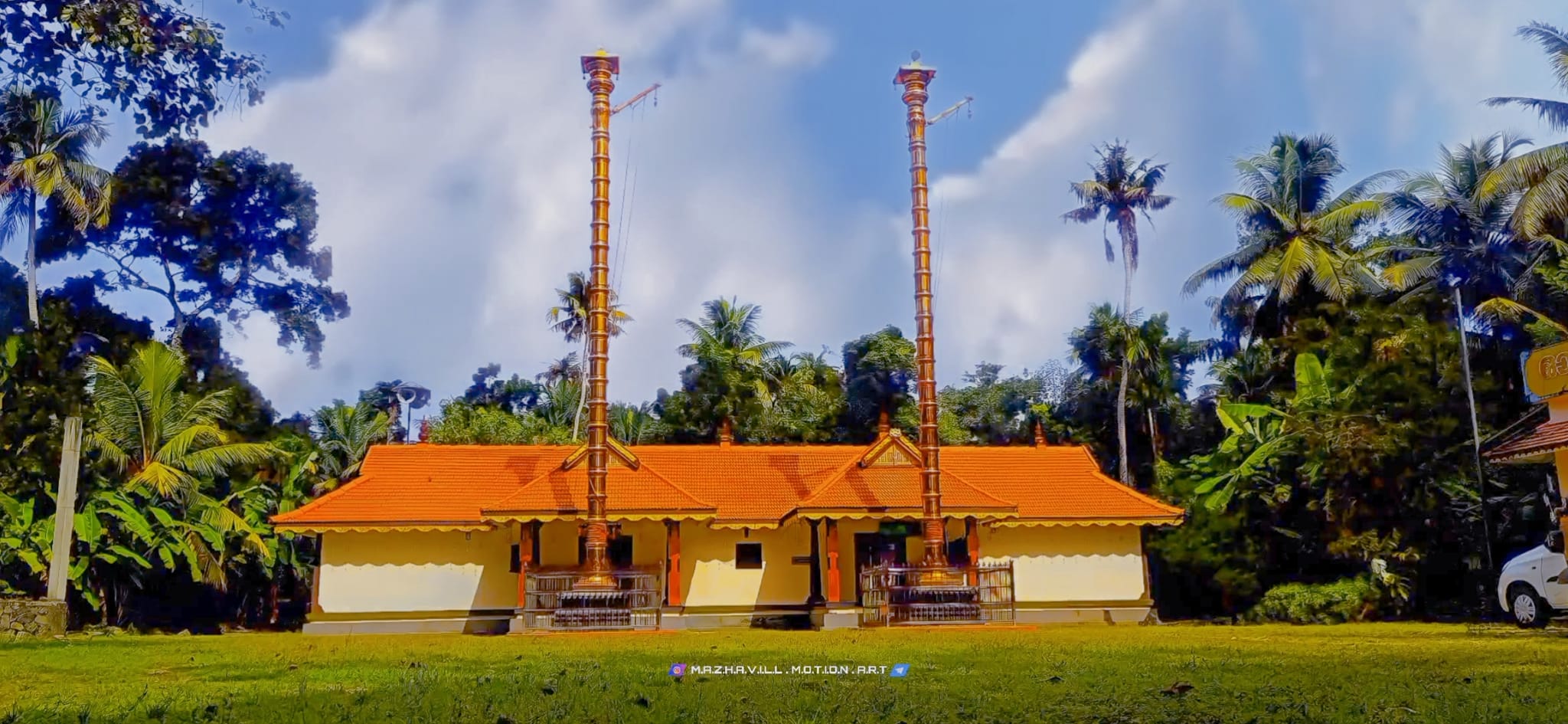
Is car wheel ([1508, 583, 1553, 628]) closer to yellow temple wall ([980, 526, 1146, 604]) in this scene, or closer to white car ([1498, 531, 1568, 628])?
white car ([1498, 531, 1568, 628])

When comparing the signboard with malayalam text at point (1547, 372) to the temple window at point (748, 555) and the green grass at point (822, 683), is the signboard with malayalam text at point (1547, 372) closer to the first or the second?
the green grass at point (822, 683)

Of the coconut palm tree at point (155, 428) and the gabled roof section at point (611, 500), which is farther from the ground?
the coconut palm tree at point (155, 428)

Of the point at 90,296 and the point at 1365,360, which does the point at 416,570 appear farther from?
the point at 1365,360

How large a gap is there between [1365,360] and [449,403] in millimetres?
27559

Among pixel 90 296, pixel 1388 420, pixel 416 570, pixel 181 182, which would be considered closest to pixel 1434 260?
pixel 1388 420

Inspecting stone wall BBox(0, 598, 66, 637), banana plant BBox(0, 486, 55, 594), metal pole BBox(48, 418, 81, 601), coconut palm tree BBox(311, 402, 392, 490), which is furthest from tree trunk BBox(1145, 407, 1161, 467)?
banana plant BBox(0, 486, 55, 594)

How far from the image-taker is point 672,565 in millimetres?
21719

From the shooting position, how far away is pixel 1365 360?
25.1 meters

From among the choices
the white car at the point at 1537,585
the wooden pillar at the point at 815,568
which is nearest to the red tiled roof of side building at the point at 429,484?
the wooden pillar at the point at 815,568

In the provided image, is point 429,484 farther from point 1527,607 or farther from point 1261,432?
point 1527,607

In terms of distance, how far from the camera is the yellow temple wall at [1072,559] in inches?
921

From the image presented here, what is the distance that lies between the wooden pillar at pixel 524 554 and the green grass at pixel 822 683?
17.8ft

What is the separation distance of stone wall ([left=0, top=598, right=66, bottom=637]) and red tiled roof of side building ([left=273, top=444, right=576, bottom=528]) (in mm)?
3717

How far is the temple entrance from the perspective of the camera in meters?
23.3
